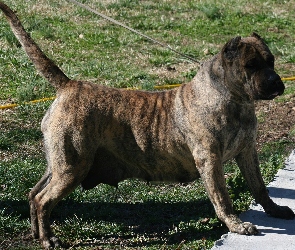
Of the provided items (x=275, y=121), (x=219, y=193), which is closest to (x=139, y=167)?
(x=219, y=193)

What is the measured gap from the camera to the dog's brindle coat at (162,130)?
6.20 meters

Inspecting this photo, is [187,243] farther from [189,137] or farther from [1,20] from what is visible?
[1,20]

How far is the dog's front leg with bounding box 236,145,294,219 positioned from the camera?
21.8ft

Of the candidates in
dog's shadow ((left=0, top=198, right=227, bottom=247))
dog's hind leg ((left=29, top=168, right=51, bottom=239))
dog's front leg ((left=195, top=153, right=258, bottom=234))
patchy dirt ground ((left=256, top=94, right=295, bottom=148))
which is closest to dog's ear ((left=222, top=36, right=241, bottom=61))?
dog's front leg ((left=195, top=153, right=258, bottom=234))

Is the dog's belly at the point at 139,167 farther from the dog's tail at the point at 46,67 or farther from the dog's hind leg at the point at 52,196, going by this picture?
the dog's tail at the point at 46,67

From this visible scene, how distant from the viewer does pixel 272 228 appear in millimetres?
6418

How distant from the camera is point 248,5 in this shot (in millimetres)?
14383

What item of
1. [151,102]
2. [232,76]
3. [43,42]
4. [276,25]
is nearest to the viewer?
[232,76]

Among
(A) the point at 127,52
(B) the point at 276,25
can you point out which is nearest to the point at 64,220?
(A) the point at 127,52

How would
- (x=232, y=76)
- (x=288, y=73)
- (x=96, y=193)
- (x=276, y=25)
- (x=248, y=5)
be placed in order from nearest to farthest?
1. (x=232, y=76)
2. (x=96, y=193)
3. (x=288, y=73)
4. (x=276, y=25)
5. (x=248, y=5)

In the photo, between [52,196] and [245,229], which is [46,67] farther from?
[245,229]

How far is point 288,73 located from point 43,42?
3.86m

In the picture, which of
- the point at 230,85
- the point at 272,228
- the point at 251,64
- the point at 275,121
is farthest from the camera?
the point at 275,121

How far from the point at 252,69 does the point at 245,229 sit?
4.32 feet
